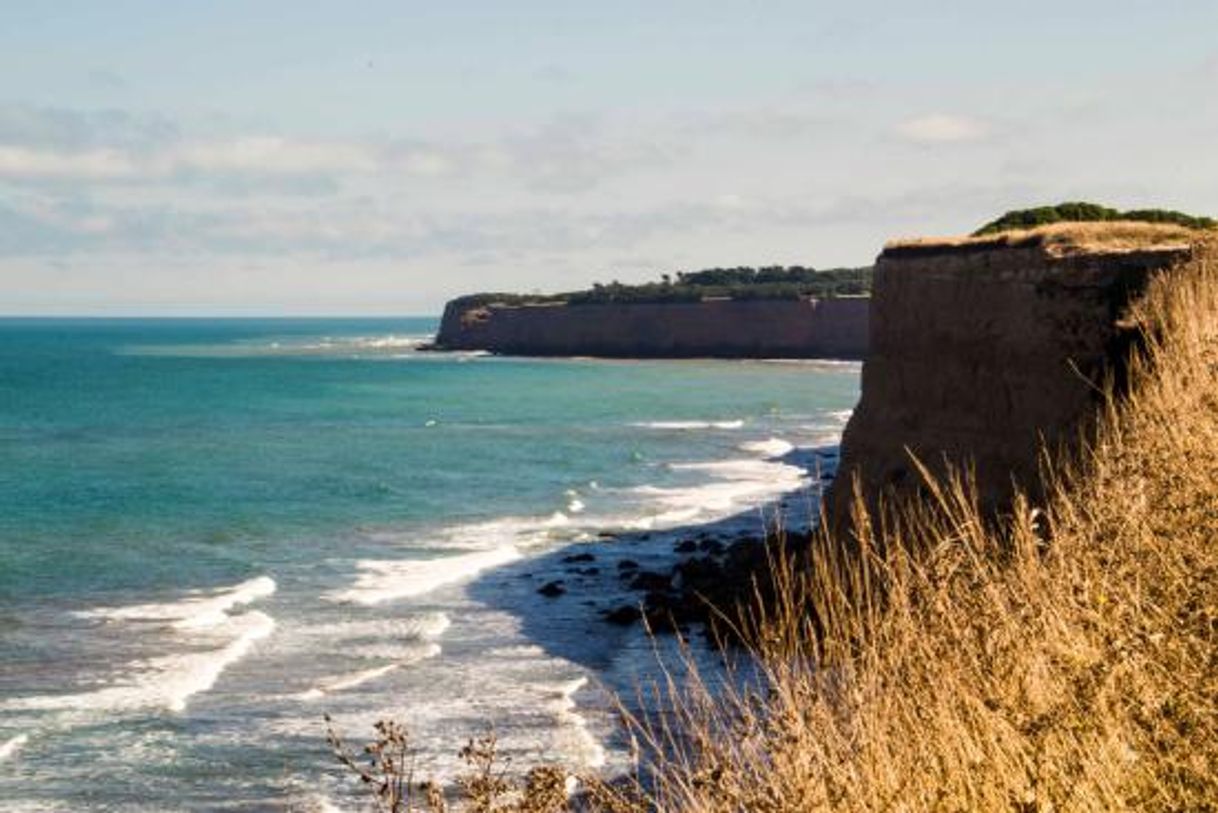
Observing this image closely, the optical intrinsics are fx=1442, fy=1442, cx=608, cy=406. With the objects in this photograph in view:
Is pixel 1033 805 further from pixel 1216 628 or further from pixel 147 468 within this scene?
pixel 147 468

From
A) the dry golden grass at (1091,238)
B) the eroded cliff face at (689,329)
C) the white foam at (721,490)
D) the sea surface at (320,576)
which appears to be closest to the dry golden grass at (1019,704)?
the sea surface at (320,576)

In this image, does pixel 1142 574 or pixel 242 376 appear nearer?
pixel 1142 574

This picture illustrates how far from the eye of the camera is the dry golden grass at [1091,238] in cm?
2980

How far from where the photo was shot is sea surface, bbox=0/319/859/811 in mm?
23125

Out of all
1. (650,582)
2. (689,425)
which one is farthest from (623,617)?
(689,425)

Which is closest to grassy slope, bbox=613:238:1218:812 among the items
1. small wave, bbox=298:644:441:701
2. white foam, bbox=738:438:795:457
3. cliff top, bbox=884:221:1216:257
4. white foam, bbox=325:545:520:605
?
small wave, bbox=298:644:441:701

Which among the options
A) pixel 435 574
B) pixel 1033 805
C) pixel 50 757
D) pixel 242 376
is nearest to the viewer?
pixel 1033 805

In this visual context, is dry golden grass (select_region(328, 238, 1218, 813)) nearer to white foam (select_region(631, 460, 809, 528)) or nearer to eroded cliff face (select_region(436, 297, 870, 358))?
white foam (select_region(631, 460, 809, 528))

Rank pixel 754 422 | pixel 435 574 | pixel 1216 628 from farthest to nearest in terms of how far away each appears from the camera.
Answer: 1. pixel 754 422
2. pixel 435 574
3. pixel 1216 628

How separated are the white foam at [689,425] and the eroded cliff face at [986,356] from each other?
4597cm

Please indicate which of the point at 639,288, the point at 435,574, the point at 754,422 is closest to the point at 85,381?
the point at 754,422

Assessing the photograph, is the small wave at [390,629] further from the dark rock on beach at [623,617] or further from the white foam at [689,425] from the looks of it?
the white foam at [689,425]

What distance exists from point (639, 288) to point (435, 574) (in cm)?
15567

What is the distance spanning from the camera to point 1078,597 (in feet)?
22.2
